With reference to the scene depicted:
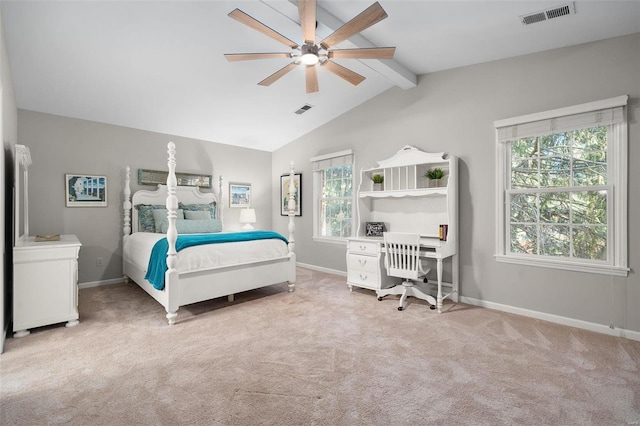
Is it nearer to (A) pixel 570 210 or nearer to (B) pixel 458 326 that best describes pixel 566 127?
(A) pixel 570 210

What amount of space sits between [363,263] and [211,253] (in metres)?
1.94

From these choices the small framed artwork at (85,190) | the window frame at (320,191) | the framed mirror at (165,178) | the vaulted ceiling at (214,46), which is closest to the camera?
the vaulted ceiling at (214,46)

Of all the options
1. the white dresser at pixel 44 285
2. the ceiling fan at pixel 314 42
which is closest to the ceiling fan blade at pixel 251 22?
the ceiling fan at pixel 314 42

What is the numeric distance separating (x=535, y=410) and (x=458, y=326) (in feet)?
4.20

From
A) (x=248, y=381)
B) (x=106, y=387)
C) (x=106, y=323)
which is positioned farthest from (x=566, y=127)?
(x=106, y=323)

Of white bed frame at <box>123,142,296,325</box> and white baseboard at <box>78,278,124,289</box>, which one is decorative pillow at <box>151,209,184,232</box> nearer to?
white bed frame at <box>123,142,296,325</box>

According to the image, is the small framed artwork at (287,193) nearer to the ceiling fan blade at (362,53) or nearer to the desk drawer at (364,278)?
the desk drawer at (364,278)

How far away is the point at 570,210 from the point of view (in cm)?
321

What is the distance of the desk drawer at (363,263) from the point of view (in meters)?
4.11

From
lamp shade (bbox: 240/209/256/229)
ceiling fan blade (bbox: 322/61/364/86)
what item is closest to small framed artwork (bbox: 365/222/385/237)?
ceiling fan blade (bbox: 322/61/364/86)

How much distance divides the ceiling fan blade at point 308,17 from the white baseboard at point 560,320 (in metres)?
3.34

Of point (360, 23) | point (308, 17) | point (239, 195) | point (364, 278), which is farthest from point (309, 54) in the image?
point (239, 195)

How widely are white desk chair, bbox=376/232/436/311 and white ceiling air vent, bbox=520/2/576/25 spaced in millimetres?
2217

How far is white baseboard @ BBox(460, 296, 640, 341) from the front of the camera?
285cm
